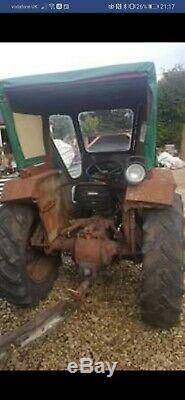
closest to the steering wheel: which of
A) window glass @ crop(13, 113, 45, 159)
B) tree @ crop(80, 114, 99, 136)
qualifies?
tree @ crop(80, 114, 99, 136)

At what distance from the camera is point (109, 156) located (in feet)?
7.80

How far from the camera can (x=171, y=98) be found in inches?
81.3

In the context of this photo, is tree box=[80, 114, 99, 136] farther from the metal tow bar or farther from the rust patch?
the metal tow bar

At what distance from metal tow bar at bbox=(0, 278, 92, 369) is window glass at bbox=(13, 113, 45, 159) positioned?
76cm

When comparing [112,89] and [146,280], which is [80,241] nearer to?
[146,280]

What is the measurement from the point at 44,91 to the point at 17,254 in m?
0.78

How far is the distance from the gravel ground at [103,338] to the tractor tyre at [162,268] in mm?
133

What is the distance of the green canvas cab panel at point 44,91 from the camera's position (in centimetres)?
151

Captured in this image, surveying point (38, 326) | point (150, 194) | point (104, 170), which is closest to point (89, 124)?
point (104, 170)

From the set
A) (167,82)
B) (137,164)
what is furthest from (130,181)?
(167,82)

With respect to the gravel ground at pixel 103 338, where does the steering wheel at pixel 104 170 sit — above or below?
above

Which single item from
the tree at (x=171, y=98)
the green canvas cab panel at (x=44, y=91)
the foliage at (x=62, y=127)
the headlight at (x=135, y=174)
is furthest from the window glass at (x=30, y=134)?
the tree at (x=171, y=98)

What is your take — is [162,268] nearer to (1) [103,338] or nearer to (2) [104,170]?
(1) [103,338]

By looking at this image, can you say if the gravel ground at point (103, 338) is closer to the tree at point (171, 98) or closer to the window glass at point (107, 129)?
the window glass at point (107, 129)
